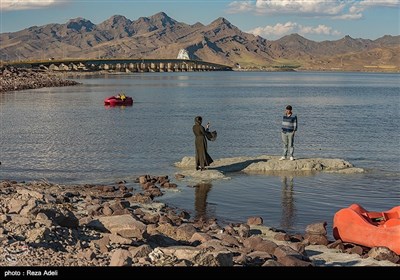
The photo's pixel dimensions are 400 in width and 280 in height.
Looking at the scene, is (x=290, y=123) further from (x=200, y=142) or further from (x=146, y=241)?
(x=146, y=241)

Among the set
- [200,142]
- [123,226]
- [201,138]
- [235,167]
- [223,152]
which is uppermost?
[201,138]

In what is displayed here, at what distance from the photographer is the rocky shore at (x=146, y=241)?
953 centimetres

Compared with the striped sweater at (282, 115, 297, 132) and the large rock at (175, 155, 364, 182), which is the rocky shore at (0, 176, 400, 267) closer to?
the large rock at (175, 155, 364, 182)

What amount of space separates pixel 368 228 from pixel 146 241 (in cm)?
474

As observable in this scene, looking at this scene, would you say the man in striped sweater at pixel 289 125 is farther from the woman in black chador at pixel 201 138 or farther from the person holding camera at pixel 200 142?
the person holding camera at pixel 200 142

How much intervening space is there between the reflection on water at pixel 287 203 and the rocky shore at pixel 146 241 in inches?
39.8

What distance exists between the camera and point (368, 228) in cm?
1277

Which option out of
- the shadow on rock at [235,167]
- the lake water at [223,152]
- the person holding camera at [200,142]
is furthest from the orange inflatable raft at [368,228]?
the shadow on rock at [235,167]

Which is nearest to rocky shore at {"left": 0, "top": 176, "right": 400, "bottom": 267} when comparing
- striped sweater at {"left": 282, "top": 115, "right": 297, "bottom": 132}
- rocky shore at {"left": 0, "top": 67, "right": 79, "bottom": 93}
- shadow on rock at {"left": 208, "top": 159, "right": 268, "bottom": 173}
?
shadow on rock at {"left": 208, "top": 159, "right": 268, "bottom": 173}

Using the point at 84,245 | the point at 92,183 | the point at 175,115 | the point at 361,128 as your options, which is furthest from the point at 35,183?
the point at 175,115

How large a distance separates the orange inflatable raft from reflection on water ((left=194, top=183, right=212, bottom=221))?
12.4ft

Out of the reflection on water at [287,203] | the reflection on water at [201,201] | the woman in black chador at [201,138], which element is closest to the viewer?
the reflection on water at [287,203]

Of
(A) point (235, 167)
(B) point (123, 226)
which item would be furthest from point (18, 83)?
(B) point (123, 226)

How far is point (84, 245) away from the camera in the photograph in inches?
416
